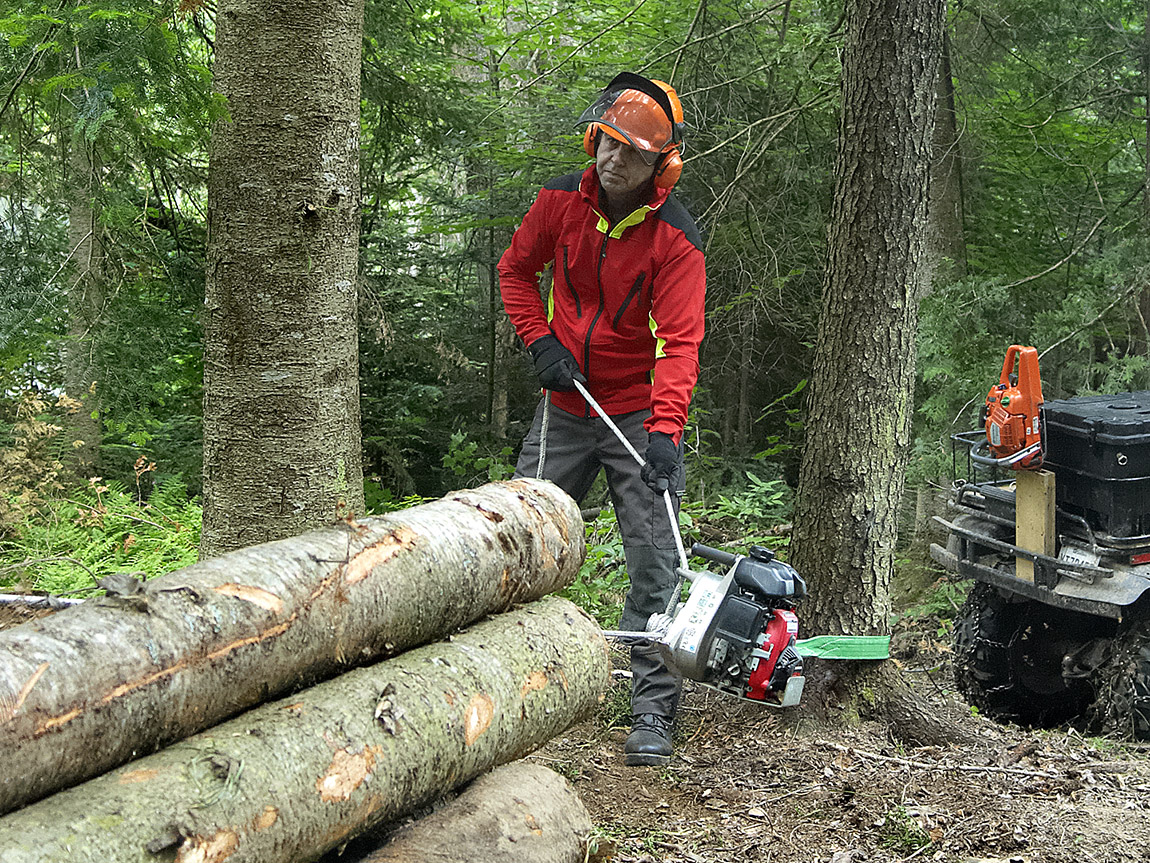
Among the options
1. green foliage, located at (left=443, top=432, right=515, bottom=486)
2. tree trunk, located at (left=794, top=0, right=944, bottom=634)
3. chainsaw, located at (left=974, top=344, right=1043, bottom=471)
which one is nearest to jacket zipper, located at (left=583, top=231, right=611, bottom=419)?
tree trunk, located at (left=794, top=0, right=944, bottom=634)

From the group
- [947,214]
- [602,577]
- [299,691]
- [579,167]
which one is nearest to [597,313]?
[299,691]

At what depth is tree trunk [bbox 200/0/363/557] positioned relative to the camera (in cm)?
352

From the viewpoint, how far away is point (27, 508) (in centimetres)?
657

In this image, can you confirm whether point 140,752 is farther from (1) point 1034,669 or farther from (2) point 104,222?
(1) point 1034,669

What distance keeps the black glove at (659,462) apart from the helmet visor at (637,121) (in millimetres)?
→ 1154

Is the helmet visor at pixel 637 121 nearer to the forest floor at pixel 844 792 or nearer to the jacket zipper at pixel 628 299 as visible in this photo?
the jacket zipper at pixel 628 299

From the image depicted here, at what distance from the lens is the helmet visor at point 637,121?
396 cm

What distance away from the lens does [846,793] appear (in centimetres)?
384

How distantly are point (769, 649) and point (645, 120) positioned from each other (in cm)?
215

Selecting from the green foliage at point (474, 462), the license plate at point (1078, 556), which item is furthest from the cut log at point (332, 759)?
the green foliage at point (474, 462)

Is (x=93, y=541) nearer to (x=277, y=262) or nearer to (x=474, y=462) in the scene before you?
(x=474, y=462)

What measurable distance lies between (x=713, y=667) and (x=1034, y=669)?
333cm

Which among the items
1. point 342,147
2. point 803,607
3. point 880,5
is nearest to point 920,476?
point 803,607

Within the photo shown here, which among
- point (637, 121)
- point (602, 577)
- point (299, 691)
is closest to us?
point (299, 691)
